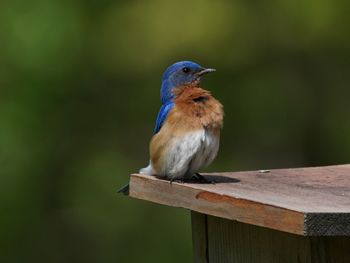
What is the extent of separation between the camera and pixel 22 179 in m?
8.95

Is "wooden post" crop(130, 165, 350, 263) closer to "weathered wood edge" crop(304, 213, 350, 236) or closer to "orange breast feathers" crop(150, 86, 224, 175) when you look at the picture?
"weathered wood edge" crop(304, 213, 350, 236)

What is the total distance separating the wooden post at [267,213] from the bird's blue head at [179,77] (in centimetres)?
61

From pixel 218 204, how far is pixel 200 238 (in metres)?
0.62

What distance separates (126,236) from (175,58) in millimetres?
1663

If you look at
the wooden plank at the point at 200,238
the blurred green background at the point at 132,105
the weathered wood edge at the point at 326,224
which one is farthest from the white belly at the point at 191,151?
the blurred green background at the point at 132,105

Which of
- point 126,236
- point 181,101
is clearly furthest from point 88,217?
point 181,101

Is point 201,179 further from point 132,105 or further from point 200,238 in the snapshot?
point 132,105

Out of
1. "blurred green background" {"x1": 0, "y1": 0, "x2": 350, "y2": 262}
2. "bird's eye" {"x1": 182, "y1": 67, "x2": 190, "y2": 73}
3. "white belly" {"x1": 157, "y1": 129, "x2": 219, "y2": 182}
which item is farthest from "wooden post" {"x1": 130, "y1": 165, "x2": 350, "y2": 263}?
"blurred green background" {"x1": 0, "y1": 0, "x2": 350, "y2": 262}

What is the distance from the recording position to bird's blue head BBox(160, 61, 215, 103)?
17.2ft

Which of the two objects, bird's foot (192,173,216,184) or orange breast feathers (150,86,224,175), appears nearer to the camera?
bird's foot (192,173,216,184)

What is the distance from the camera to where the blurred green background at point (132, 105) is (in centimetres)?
865

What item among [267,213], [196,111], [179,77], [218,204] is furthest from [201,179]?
[267,213]

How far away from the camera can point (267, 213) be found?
3.70 m

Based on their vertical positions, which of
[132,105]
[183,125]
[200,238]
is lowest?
[200,238]
